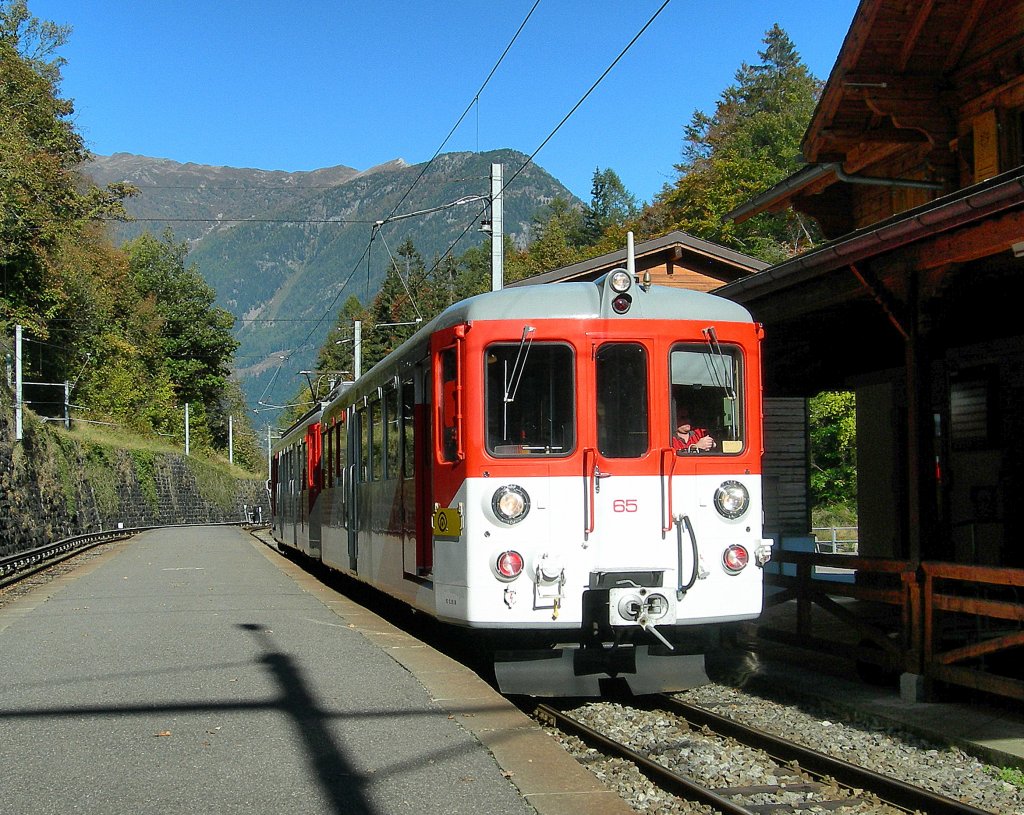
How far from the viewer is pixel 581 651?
7730 mm

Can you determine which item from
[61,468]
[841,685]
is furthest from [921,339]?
[61,468]

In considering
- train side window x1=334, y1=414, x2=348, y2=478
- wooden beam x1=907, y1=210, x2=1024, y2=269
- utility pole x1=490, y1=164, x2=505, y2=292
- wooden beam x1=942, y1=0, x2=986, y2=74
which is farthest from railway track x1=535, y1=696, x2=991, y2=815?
utility pole x1=490, y1=164, x2=505, y2=292

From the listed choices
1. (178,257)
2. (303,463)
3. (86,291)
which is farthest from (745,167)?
(178,257)

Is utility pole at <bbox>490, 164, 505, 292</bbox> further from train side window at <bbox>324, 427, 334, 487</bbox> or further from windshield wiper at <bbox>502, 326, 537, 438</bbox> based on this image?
windshield wiper at <bbox>502, 326, 537, 438</bbox>

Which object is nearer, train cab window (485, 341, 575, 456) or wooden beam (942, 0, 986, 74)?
train cab window (485, 341, 575, 456)

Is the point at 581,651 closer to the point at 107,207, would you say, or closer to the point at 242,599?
the point at 242,599

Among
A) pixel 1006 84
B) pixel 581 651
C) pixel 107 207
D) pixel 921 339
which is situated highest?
pixel 107 207

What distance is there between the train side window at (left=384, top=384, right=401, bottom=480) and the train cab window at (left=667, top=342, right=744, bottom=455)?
2968 mm

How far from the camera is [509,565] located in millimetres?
7512

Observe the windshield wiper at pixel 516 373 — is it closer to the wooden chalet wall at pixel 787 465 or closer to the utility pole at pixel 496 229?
the utility pole at pixel 496 229

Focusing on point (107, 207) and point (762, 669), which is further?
point (107, 207)

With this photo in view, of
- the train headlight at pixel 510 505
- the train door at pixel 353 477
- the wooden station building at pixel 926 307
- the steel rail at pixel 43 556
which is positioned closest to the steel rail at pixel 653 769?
the train headlight at pixel 510 505

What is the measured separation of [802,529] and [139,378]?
58.2 meters

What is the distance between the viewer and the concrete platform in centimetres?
533
